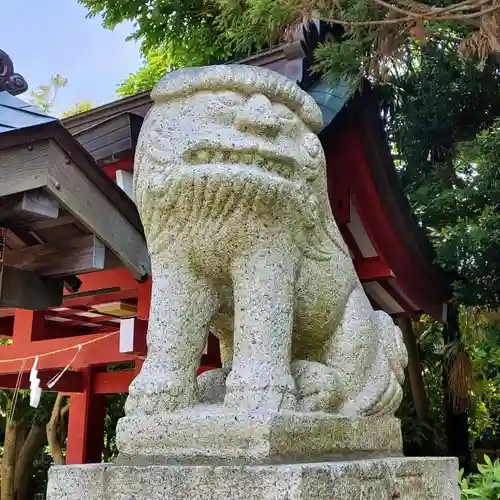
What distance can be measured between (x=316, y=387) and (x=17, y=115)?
191 centimetres

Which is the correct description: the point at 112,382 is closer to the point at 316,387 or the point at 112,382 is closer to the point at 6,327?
the point at 6,327

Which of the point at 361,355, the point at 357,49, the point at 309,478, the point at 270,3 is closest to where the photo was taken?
the point at 309,478

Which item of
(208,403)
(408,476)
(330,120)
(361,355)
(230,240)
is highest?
(330,120)

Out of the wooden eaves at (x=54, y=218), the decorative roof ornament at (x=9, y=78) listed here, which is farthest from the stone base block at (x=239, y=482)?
the decorative roof ornament at (x=9, y=78)

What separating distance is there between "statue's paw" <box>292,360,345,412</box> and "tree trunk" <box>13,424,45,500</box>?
305 inches

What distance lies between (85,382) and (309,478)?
4548mm

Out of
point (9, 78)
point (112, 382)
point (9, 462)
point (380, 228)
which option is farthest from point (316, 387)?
point (9, 462)

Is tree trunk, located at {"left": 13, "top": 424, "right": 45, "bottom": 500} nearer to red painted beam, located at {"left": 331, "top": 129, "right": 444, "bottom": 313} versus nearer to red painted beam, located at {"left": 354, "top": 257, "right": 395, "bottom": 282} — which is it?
red painted beam, located at {"left": 354, "top": 257, "right": 395, "bottom": 282}

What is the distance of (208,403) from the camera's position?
1.67m

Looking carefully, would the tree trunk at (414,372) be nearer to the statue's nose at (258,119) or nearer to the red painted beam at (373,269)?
the red painted beam at (373,269)

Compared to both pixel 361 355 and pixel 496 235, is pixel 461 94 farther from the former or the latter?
pixel 361 355

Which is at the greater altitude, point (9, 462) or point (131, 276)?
point (131, 276)

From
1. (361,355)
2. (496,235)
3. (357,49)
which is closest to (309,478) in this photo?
Result: (361,355)

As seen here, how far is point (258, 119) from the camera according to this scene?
1560 mm
